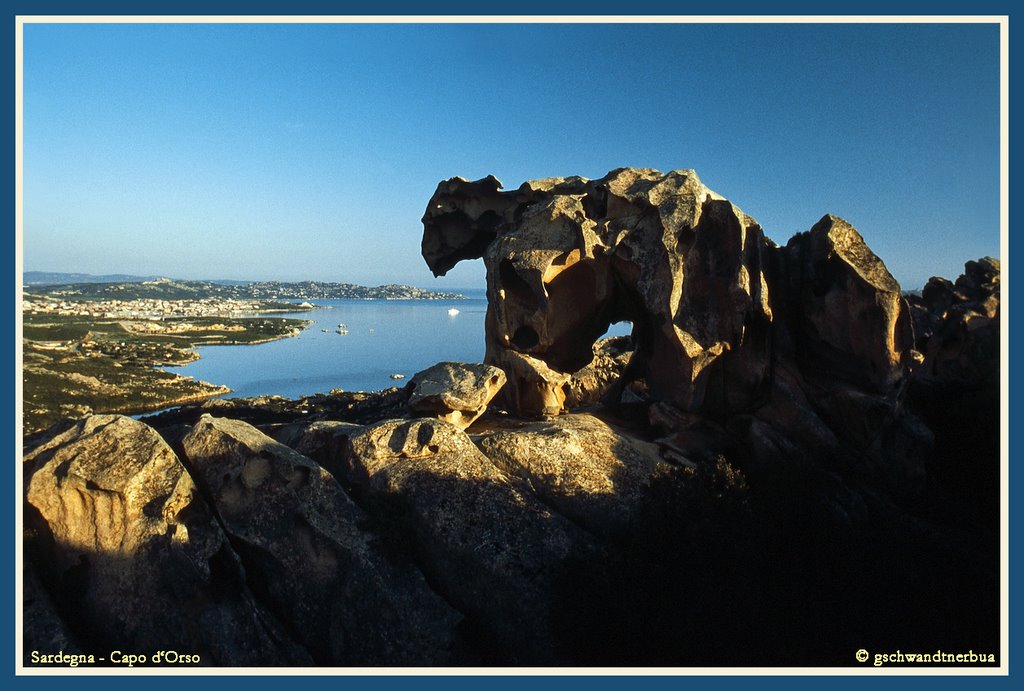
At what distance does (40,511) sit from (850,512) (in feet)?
66.3

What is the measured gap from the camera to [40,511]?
13320mm

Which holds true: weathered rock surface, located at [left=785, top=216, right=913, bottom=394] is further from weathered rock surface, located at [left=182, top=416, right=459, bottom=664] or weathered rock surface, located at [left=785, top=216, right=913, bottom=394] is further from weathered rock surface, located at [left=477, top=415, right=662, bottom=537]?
weathered rock surface, located at [left=182, top=416, right=459, bottom=664]

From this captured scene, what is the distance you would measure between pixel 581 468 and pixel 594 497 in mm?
885

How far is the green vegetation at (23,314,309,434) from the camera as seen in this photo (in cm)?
5491

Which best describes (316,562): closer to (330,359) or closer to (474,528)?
(474,528)

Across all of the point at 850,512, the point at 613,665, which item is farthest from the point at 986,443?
the point at 613,665

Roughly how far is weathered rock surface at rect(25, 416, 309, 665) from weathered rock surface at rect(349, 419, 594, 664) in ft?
11.3

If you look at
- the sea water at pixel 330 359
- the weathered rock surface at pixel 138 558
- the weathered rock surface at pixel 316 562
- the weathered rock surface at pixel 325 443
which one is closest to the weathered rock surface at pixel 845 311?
the weathered rock surface at pixel 316 562

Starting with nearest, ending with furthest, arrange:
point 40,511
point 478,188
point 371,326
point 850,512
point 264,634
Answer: point 264,634, point 40,511, point 850,512, point 478,188, point 371,326

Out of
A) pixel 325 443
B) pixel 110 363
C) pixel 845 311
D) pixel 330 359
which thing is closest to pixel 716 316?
pixel 845 311

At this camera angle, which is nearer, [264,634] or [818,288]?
[264,634]

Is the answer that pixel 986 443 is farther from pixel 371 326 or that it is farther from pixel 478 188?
pixel 371 326

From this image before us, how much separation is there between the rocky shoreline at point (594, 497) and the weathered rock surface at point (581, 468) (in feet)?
0.25

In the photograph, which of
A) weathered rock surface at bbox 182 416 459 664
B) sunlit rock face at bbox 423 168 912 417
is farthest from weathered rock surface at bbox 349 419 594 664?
sunlit rock face at bbox 423 168 912 417
